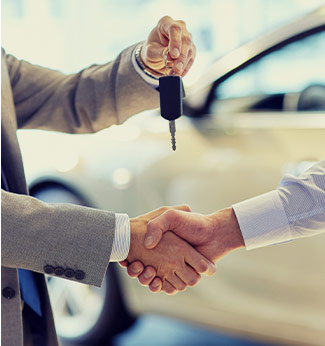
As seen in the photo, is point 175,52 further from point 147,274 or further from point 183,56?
point 147,274

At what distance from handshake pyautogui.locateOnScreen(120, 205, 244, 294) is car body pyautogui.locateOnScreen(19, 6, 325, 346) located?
693mm

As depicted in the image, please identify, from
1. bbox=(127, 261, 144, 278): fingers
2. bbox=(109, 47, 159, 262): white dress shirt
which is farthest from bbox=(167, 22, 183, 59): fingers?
bbox=(127, 261, 144, 278): fingers

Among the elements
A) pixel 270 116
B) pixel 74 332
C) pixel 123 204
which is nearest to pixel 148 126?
pixel 123 204

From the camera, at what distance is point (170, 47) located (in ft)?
3.98

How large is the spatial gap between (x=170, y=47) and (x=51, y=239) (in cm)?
45

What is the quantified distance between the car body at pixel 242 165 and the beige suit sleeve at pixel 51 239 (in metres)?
1.06

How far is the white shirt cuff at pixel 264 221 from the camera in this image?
1.37 metres

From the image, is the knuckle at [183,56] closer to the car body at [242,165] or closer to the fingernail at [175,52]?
the fingernail at [175,52]

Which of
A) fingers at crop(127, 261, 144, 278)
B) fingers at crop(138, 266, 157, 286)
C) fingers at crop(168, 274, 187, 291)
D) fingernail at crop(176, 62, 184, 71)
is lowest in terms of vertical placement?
fingers at crop(168, 274, 187, 291)

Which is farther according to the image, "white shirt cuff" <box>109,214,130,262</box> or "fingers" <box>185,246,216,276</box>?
"fingers" <box>185,246,216,276</box>

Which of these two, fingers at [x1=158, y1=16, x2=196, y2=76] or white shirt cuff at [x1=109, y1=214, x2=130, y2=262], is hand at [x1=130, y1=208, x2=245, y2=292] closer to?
white shirt cuff at [x1=109, y1=214, x2=130, y2=262]

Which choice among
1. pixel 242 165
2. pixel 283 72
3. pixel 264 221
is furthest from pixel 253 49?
pixel 264 221

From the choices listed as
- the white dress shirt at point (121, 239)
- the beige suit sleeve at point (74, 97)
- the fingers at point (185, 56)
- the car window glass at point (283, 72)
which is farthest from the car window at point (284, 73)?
the white dress shirt at point (121, 239)

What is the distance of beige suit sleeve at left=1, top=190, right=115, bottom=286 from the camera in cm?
112
